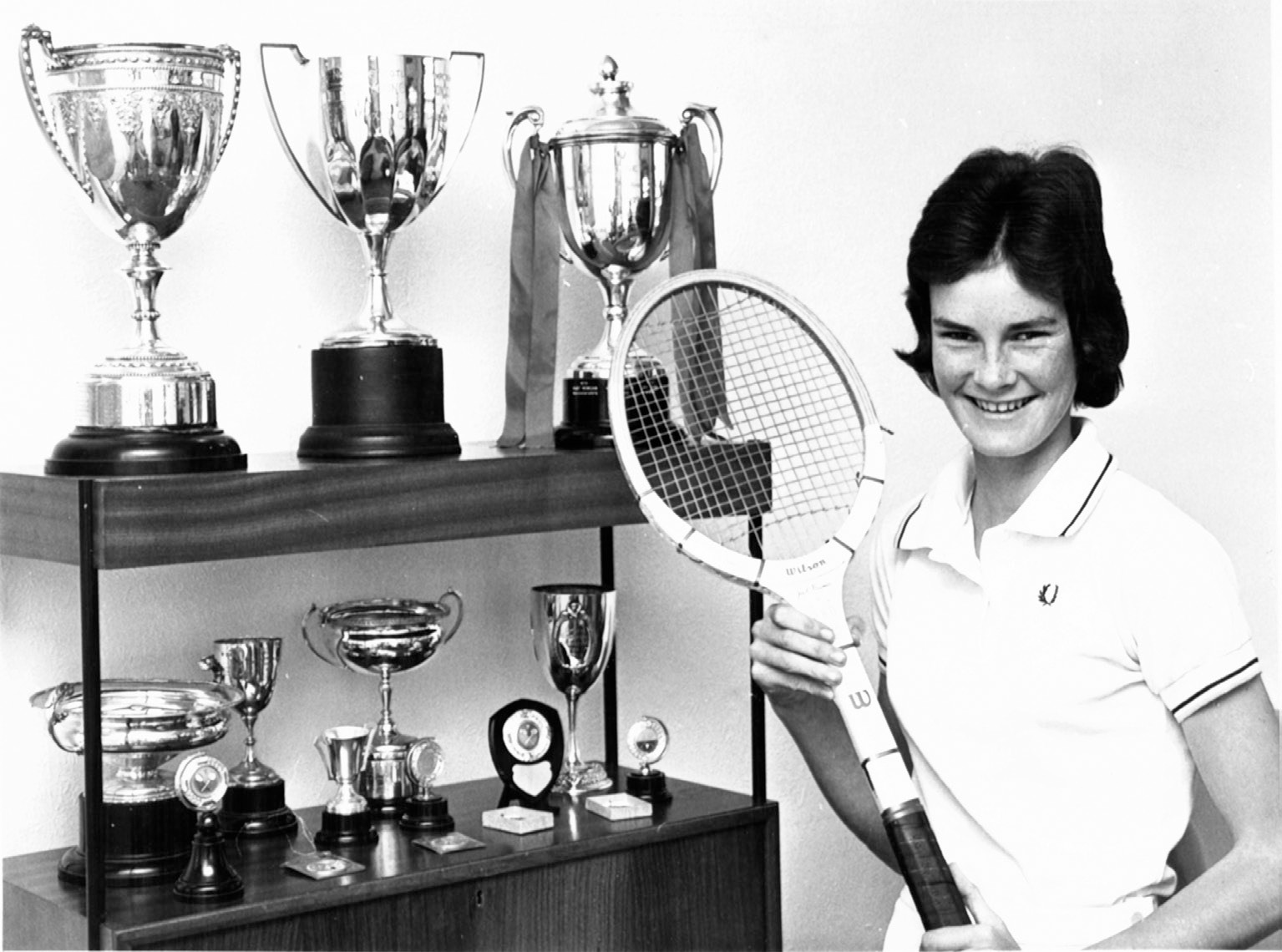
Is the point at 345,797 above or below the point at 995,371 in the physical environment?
below

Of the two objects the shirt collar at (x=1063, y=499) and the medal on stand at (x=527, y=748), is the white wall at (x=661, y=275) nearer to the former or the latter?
the medal on stand at (x=527, y=748)

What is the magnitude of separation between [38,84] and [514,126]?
474 mm

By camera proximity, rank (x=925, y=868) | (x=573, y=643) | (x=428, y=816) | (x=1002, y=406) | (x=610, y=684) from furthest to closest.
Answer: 1. (x=610, y=684)
2. (x=573, y=643)
3. (x=428, y=816)
4. (x=1002, y=406)
5. (x=925, y=868)

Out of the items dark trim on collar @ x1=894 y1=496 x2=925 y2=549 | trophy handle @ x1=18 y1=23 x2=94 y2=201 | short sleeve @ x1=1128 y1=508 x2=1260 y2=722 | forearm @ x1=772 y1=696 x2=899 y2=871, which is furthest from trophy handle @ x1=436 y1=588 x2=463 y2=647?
short sleeve @ x1=1128 y1=508 x2=1260 y2=722

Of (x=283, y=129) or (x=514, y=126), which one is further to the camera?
(x=514, y=126)

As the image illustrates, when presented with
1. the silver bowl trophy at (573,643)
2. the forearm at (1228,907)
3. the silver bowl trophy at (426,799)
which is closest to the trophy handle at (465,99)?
the silver bowl trophy at (573,643)

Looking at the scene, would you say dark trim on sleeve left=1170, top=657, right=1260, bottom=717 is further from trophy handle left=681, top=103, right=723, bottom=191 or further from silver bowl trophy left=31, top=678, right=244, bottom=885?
silver bowl trophy left=31, top=678, right=244, bottom=885

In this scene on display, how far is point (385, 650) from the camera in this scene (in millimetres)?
1686

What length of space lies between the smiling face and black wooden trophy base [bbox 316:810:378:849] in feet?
2.23

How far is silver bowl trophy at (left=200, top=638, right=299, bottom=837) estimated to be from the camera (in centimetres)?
164

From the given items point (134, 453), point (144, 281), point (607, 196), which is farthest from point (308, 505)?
point (607, 196)

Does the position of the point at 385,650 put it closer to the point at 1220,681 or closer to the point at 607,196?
the point at 607,196

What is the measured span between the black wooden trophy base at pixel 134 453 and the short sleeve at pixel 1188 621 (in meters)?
0.81

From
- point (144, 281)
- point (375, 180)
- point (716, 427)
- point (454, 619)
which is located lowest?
point (454, 619)
